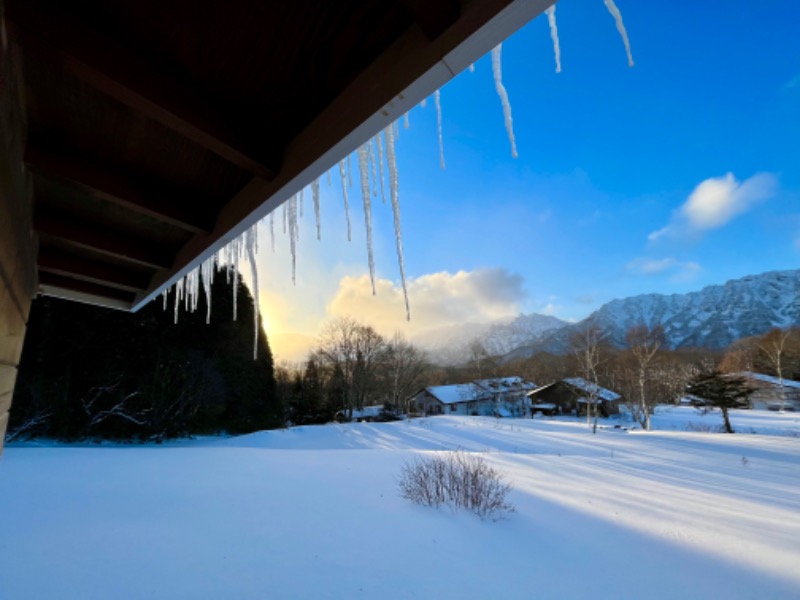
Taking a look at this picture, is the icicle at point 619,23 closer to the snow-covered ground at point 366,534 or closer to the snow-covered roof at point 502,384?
the snow-covered ground at point 366,534

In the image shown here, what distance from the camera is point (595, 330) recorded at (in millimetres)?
19000

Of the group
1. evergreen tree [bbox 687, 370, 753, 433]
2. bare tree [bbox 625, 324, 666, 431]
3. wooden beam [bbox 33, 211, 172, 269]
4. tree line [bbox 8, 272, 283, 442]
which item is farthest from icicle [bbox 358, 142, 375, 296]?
evergreen tree [bbox 687, 370, 753, 433]

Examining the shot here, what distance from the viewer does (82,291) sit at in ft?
Answer: 9.61

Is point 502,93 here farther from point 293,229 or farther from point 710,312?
point 710,312

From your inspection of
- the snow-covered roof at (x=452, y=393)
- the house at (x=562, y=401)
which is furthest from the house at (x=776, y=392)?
the snow-covered roof at (x=452, y=393)

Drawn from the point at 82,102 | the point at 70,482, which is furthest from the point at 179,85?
the point at 70,482

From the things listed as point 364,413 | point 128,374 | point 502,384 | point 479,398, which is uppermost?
point 128,374

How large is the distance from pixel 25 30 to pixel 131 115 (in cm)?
36

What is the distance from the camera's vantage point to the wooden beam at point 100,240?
1.88 meters

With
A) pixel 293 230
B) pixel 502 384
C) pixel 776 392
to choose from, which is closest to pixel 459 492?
pixel 293 230

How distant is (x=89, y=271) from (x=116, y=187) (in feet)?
4.48

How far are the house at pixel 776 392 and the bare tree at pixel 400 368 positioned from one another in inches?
1134

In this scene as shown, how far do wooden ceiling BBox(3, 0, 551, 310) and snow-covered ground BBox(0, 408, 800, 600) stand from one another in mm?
3405

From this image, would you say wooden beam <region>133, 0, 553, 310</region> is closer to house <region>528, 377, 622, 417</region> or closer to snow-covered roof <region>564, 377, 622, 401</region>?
snow-covered roof <region>564, 377, 622, 401</region>
